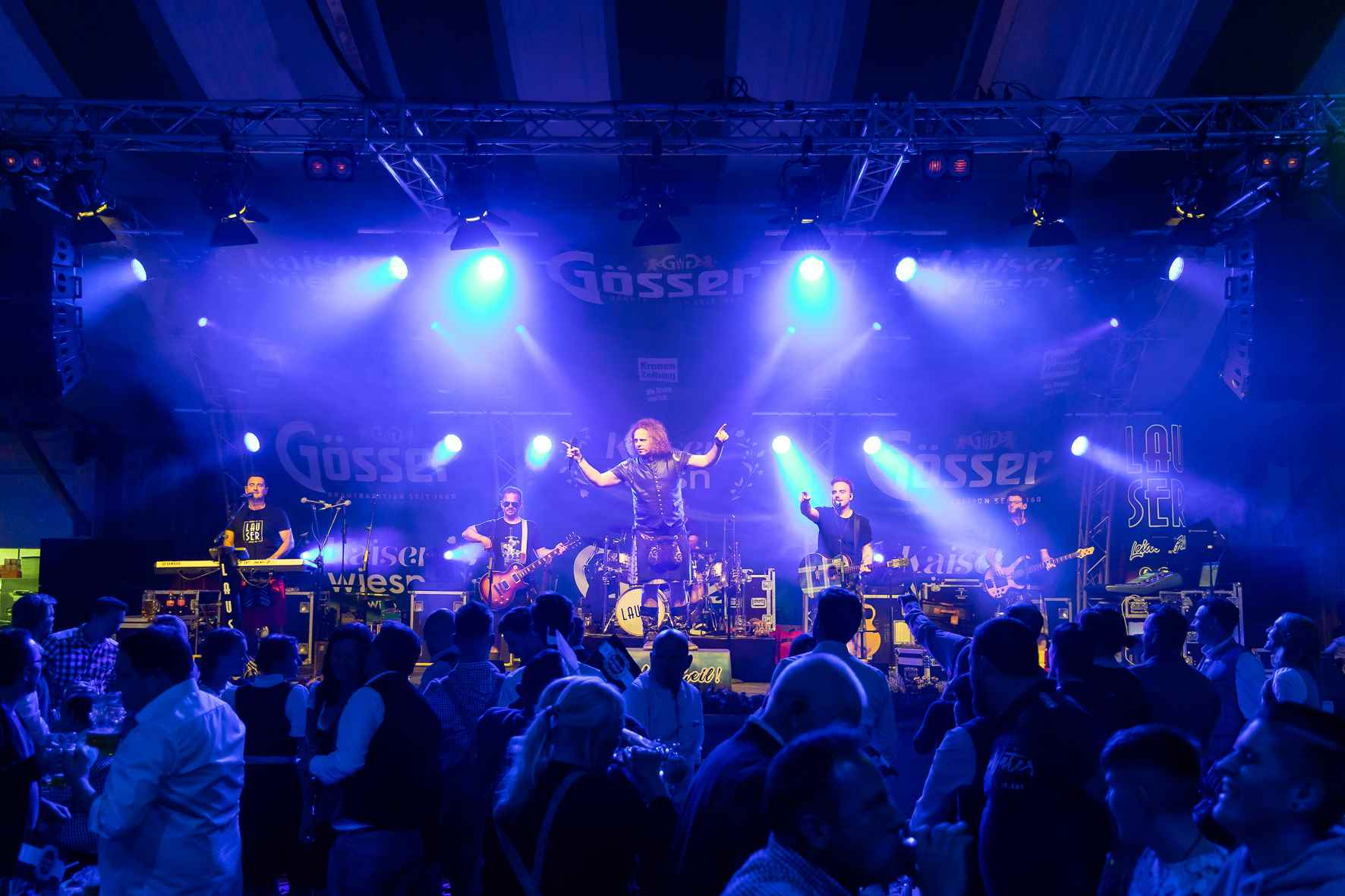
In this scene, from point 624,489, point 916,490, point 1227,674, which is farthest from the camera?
point 916,490

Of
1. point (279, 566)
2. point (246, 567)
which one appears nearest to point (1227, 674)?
point (279, 566)

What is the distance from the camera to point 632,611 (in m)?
12.5

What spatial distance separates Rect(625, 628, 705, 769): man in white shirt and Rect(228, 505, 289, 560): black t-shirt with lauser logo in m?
8.55

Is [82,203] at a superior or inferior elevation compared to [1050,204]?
superior

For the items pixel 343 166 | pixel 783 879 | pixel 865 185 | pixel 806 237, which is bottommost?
pixel 783 879

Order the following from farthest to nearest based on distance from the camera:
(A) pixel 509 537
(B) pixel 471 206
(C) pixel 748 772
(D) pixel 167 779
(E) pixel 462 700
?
(A) pixel 509 537 → (B) pixel 471 206 → (E) pixel 462 700 → (D) pixel 167 779 → (C) pixel 748 772

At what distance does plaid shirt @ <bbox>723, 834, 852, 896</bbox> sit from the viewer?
182cm

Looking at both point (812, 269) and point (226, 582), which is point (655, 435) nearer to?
point (812, 269)

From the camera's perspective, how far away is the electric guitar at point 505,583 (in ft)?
41.0

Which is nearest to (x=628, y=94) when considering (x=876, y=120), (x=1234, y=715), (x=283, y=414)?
(x=876, y=120)

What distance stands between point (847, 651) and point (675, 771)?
3.61 feet

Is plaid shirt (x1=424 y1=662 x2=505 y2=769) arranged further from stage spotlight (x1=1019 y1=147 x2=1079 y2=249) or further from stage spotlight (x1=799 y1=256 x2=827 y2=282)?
stage spotlight (x1=799 y1=256 x2=827 y2=282)

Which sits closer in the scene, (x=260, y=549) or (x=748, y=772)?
(x=748, y=772)

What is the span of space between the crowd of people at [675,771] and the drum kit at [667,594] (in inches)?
273
